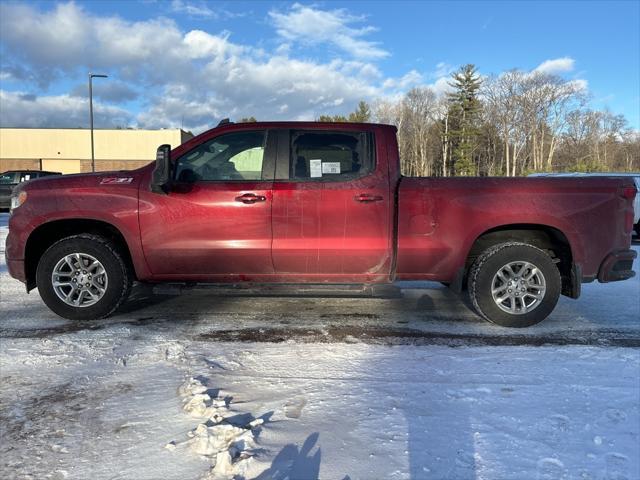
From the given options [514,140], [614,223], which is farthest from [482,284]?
[514,140]

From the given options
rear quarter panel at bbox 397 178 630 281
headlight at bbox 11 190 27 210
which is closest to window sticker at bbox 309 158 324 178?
rear quarter panel at bbox 397 178 630 281

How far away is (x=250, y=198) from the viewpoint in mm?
4547

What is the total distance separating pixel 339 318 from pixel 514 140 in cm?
6679

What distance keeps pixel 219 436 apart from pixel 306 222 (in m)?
2.36

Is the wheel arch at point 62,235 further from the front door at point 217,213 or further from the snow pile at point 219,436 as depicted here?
the snow pile at point 219,436

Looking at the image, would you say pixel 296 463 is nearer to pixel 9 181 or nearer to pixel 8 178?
pixel 9 181

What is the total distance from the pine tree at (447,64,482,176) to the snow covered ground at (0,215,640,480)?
197 feet

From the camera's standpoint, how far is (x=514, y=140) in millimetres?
64875

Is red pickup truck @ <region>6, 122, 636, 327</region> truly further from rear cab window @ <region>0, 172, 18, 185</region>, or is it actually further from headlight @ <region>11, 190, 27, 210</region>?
rear cab window @ <region>0, 172, 18, 185</region>

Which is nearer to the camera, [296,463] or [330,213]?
[296,463]

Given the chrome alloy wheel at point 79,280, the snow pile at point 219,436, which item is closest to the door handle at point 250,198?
→ the chrome alloy wheel at point 79,280

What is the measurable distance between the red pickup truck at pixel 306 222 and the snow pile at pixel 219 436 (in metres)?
1.83

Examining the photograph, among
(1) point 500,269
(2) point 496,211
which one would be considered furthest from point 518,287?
(2) point 496,211

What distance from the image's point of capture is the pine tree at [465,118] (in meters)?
61.9
